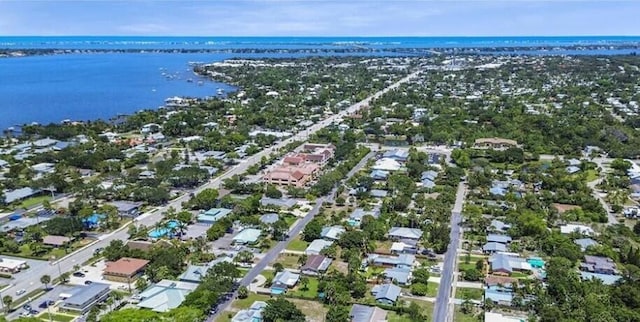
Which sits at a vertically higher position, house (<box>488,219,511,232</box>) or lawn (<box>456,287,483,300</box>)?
house (<box>488,219,511,232</box>)

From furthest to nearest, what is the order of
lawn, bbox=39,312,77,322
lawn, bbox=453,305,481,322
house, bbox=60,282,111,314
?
1. house, bbox=60,282,111,314
2. lawn, bbox=39,312,77,322
3. lawn, bbox=453,305,481,322

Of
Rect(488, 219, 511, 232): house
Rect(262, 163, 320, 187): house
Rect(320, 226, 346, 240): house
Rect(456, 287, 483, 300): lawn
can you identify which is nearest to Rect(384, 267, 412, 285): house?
Rect(456, 287, 483, 300): lawn

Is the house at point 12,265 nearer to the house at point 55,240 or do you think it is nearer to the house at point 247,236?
the house at point 55,240

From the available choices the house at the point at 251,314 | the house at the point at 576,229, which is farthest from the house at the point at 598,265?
the house at the point at 251,314

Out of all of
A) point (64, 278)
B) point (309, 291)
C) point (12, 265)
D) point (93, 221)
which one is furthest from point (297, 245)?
point (12, 265)

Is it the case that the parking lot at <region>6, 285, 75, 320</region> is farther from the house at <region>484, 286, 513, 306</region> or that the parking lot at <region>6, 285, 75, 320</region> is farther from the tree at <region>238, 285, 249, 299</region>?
the house at <region>484, 286, 513, 306</region>

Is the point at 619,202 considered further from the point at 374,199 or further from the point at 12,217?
the point at 12,217
